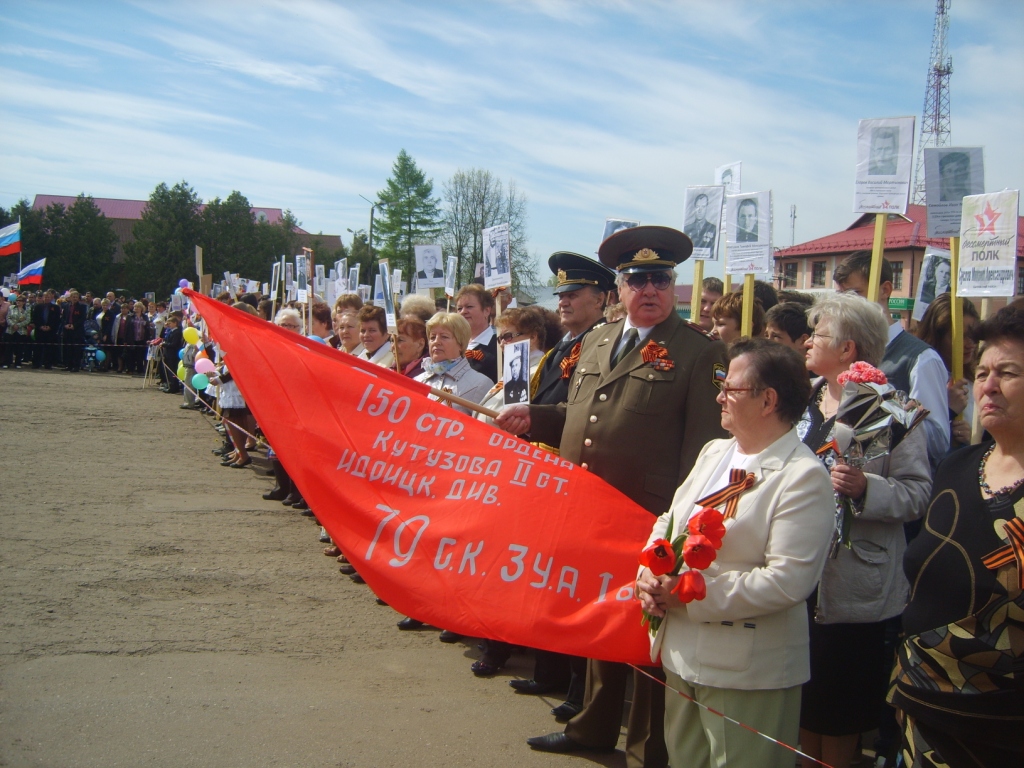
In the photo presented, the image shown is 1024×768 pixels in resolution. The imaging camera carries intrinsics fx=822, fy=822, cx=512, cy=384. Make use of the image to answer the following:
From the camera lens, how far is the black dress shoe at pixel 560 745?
3957 mm

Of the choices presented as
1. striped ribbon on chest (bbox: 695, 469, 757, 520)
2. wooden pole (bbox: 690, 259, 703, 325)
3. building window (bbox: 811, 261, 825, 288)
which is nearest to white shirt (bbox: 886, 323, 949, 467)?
striped ribbon on chest (bbox: 695, 469, 757, 520)

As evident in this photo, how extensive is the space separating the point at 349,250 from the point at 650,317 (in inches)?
2680

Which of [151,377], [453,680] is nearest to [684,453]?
[453,680]

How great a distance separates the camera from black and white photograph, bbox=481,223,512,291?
289 inches

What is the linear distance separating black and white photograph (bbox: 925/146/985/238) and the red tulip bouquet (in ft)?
12.8

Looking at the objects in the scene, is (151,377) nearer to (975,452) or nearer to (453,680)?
(453,680)

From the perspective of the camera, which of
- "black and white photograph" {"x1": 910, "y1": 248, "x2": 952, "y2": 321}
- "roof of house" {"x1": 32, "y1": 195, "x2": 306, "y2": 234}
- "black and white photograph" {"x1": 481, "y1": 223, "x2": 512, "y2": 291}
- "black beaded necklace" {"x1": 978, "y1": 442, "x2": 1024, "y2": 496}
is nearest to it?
"black beaded necklace" {"x1": 978, "y1": 442, "x2": 1024, "y2": 496}

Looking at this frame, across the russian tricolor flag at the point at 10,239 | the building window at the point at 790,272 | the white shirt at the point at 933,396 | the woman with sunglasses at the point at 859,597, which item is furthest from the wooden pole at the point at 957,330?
the building window at the point at 790,272

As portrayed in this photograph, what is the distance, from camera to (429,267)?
398 inches

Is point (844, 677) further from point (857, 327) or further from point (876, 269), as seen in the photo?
point (876, 269)

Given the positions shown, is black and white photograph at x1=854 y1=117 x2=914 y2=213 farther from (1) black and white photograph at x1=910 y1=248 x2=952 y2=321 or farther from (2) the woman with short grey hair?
(2) the woman with short grey hair

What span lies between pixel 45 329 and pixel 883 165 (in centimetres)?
2580

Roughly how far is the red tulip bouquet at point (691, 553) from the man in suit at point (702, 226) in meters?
4.81

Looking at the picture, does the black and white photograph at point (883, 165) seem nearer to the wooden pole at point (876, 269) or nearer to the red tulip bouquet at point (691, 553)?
the wooden pole at point (876, 269)
